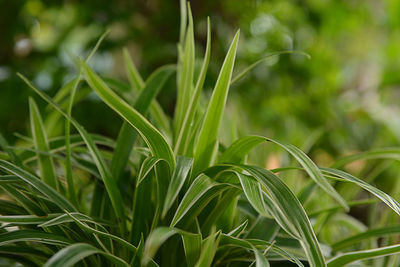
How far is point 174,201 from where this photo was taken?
54cm

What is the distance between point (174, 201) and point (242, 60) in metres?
1.22

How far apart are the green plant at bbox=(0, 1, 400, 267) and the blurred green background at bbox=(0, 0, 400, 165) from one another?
2.31ft

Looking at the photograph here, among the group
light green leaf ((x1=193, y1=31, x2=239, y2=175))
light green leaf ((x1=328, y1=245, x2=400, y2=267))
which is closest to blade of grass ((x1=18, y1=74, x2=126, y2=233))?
light green leaf ((x1=193, y1=31, x2=239, y2=175))

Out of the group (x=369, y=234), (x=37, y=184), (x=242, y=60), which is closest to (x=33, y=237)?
(x=37, y=184)

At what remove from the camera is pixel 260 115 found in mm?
1811

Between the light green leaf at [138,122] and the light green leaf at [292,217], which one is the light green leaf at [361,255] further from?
the light green leaf at [138,122]

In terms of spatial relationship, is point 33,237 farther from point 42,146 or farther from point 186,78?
point 186,78

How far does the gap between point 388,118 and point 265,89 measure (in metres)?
0.47

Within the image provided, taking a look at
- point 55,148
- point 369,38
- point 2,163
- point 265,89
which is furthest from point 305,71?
point 2,163

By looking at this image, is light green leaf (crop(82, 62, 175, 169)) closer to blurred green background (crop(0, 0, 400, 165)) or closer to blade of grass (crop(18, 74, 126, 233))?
blade of grass (crop(18, 74, 126, 233))

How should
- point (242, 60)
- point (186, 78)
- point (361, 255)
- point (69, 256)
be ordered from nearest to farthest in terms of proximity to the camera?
point (69, 256)
point (361, 255)
point (186, 78)
point (242, 60)

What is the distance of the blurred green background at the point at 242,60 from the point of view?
4.75ft

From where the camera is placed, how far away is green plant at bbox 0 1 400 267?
1.51ft

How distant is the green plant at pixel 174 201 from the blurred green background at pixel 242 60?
70 cm
